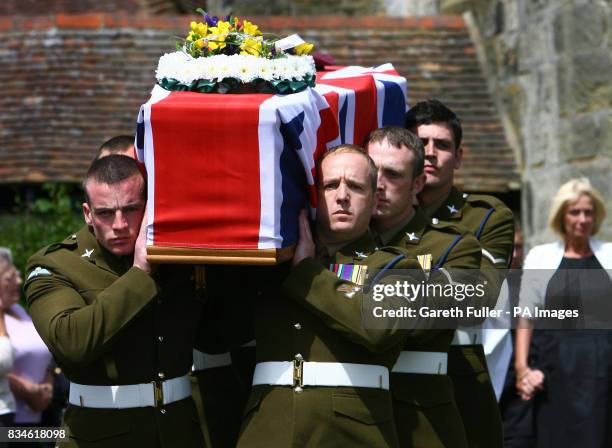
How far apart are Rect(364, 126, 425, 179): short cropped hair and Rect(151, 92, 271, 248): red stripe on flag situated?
0.75 metres

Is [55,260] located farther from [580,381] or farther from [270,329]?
[580,381]

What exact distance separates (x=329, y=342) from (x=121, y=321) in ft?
2.35

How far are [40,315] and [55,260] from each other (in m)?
0.25

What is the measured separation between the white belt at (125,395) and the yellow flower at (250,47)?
1.20m

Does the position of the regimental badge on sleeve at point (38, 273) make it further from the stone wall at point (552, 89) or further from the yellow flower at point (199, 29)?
the stone wall at point (552, 89)

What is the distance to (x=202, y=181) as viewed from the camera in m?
4.21

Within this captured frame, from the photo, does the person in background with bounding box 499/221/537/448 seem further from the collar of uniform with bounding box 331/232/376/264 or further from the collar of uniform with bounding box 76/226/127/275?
the collar of uniform with bounding box 76/226/127/275

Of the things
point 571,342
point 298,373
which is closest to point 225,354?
point 298,373

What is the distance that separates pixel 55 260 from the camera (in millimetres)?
4379

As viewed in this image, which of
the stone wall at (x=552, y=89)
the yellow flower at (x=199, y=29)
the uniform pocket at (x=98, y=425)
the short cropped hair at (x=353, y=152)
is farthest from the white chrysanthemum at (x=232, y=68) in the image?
the stone wall at (x=552, y=89)

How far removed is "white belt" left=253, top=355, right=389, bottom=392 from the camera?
4.19 metres

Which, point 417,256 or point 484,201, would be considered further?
point 484,201

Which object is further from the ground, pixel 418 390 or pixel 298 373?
pixel 298 373

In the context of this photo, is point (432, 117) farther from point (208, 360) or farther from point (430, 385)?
point (208, 360)
